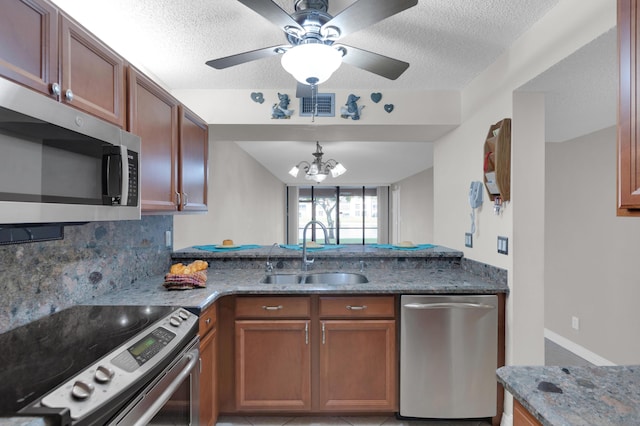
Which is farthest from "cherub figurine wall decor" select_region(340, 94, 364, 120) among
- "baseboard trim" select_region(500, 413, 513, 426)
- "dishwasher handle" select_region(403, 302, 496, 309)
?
"baseboard trim" select_region(500, 413, 513, 426)

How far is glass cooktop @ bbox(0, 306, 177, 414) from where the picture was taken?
795 mm

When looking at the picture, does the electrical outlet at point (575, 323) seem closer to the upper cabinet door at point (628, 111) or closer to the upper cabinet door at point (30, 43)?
the upper cabinet door at point (628, 111)

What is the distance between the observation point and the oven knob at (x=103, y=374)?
854 mm

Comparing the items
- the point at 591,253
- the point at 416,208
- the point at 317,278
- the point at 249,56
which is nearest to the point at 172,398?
the point at 317,278

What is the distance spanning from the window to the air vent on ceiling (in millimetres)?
7806

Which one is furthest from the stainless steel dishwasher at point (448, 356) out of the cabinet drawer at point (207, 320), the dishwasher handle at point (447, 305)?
the cabinet drawer at point (207, 320)

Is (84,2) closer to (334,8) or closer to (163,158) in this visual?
(163,158)

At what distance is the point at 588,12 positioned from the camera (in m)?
1.34

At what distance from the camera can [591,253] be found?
287 centimetres

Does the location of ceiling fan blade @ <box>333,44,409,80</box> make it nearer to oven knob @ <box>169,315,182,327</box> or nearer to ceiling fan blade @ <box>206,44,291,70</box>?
ceiling fan blade @ <box>206,44,291,70</box>

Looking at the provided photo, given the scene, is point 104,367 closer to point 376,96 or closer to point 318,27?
point 318,27

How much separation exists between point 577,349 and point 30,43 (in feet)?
14.0

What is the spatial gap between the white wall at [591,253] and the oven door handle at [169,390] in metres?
3.20

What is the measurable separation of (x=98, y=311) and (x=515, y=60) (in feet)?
8.40
